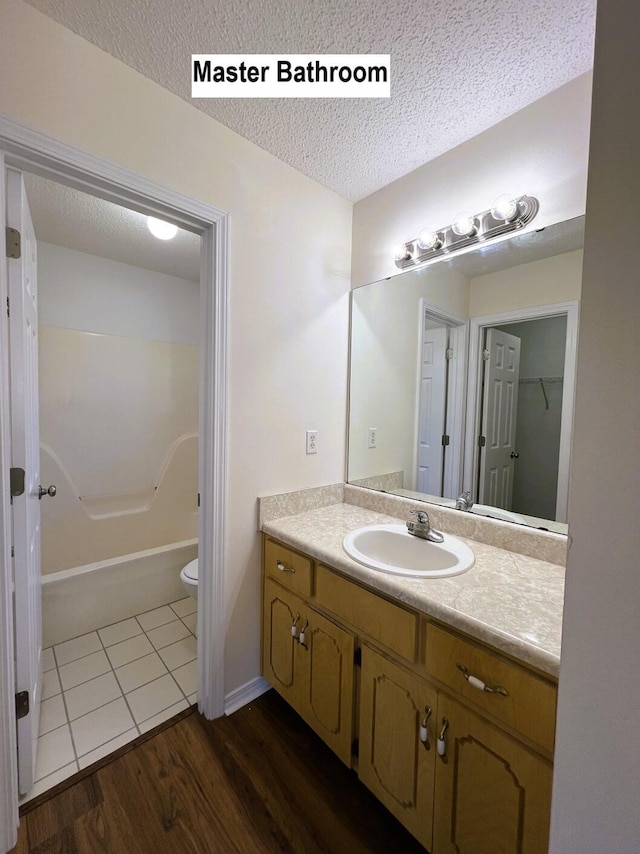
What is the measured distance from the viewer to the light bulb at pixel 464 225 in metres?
1.36

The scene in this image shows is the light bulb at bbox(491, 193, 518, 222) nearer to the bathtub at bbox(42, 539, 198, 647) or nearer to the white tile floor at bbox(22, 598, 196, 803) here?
the white tile floor at bbox(22, 598, 196, 803)

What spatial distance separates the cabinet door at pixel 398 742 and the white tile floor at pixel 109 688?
2.92 feet

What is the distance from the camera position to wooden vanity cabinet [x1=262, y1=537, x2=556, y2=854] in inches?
29.9

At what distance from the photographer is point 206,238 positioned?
138 cm

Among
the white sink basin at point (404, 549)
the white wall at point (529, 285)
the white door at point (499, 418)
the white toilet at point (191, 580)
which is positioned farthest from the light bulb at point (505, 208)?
the white toilet at point (191, 580)

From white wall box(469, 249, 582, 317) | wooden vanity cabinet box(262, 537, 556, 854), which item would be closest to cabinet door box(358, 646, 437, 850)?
wooden vanity cabinet box(262, 537, 556, 854)

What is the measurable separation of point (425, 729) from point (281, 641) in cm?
69

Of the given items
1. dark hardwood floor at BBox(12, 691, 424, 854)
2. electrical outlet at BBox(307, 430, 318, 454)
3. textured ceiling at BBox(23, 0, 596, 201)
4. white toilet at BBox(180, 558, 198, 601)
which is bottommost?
dark hardwood floor at BBox(12, 691, 424, 854)

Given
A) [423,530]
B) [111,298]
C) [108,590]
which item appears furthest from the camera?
[111,298]

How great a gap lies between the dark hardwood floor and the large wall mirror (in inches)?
42.6

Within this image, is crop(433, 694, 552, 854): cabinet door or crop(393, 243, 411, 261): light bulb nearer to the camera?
crop(433, 694, 552, 854): cabinet door

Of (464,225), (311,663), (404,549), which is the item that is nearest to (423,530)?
(404,549)

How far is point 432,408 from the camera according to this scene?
5.33ft

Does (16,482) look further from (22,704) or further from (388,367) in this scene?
(388,367)
